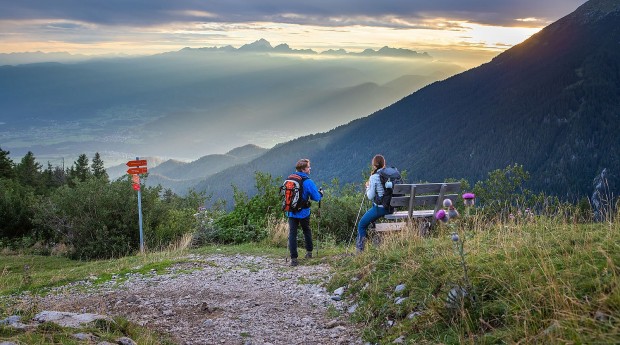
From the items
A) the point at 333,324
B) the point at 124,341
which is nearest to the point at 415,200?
the point at 333,324

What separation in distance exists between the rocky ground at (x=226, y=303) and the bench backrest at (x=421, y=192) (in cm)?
242

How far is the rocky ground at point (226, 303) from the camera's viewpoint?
23.3ft

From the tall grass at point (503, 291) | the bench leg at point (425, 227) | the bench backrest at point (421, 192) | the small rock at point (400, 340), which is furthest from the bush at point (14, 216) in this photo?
the small rock at point (400, 340)

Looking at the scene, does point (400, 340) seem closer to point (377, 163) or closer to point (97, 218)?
point (377, 163)

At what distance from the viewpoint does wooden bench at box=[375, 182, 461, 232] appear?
12109 mm

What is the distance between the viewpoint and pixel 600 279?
211 inches

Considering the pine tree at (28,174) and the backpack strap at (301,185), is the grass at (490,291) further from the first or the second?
the pine tree at (28,174)

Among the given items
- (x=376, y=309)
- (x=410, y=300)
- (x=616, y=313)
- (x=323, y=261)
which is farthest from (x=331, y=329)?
(x=323, y=261)

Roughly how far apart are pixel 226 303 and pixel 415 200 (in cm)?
539

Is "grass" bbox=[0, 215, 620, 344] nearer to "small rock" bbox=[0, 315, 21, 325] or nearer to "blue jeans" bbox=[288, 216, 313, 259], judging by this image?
"small rock" bbox=[0, 315, 21, 325]

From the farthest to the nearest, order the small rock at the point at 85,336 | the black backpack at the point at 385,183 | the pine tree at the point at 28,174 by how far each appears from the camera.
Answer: the pine tree at the point at 28,174
the black backpack at the point at 385,183
the small rock at the point at 85,336

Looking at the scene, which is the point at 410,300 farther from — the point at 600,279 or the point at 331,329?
the point at 600,279

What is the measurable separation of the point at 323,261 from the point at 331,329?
444cm

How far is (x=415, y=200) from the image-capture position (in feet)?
40.8
